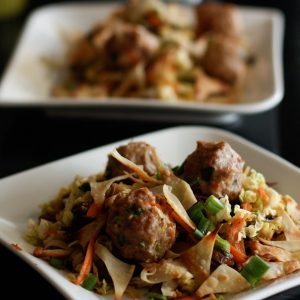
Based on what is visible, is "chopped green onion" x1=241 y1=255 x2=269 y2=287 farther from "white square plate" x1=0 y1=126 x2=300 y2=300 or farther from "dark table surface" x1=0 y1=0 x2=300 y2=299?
"dark table surface" x1=0 y1=0 x2=300 y2=299

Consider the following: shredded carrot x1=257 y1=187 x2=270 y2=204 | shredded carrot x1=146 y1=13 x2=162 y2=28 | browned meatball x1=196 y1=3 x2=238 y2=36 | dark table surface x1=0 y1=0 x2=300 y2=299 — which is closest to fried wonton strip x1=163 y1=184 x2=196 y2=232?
shredded carrot x1=257 y1=187 x2=270 y2=204

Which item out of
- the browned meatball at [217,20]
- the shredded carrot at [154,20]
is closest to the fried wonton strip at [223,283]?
the shredded carrot at [154,20]

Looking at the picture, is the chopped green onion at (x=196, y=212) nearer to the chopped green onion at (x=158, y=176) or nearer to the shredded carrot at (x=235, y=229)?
the shredded carrot at (x=235, y=229)

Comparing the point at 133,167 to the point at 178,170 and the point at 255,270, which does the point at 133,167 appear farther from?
the point at 255,270

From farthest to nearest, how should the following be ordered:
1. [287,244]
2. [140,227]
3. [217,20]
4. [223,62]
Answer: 1. [217,20]
2. [223,62]
3. [287,244]
4. [140,227]

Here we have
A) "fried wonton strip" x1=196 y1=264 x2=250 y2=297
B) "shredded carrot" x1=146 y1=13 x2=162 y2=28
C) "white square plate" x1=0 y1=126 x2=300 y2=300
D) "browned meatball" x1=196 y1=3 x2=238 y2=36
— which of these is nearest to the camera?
"fried wonton strip" x1=196 y1=264 x2=250 y2=297

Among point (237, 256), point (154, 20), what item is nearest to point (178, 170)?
point (237, 256)
